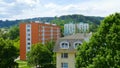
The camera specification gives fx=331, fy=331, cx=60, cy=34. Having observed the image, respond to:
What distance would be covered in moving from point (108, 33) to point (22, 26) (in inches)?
3982

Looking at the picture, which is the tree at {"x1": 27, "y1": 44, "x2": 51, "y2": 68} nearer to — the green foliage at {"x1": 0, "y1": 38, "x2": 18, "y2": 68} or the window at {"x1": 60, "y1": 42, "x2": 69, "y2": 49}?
the green foliage at {"x1": 0, "y1": 38, "x2": 18, "y2": 68}

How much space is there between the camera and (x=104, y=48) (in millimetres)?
25109

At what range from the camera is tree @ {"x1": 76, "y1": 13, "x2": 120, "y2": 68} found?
2423 cm

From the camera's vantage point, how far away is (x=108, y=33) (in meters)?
25.9

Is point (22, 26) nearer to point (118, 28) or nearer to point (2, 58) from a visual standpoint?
point (2, 58)

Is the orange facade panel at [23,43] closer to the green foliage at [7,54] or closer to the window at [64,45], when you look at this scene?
the green foliage at [7,54]

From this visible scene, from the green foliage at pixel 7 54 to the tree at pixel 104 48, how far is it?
2681 cm

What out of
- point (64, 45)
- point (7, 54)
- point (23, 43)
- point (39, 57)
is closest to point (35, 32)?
point (23, 43)

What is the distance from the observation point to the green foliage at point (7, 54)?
170ft

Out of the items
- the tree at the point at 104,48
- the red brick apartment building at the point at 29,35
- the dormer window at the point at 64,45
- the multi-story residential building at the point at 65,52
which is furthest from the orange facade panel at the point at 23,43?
the tree at the point at 104,48

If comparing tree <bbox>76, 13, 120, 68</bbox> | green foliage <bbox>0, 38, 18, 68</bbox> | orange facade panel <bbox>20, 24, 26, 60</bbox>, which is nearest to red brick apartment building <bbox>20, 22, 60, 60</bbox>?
orange facade panel <bbox>20, 24, 26, 60</bbox>

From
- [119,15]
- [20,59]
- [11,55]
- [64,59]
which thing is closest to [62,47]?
[64,59]

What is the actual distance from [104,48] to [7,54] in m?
30.3

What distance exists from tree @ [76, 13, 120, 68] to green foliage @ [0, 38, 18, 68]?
26805 millimetres
